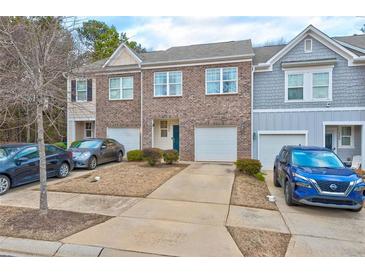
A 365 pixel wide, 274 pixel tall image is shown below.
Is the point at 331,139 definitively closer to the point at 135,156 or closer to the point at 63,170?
the point at 135,156

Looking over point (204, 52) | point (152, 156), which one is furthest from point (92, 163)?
point (204, 52)

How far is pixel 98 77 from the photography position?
16156 millimetres

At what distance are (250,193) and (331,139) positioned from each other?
8443 millimetres

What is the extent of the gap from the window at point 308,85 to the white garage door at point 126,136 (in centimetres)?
948

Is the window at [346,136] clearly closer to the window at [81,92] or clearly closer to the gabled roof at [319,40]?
the gabled roof at [319,40]

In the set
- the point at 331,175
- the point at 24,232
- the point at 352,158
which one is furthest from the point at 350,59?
the point at 24,232

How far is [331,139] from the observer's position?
13461mm

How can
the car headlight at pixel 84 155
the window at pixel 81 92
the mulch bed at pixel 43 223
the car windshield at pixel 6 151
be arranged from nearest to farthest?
the mulch bed at pixel 43 223, the car windshield at pixel 6 151, the car headlight at pixel 84 155, the window at pixel 81 92

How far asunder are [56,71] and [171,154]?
775 cm

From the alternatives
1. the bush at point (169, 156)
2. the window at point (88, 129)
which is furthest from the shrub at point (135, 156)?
the window at point (88, 129)

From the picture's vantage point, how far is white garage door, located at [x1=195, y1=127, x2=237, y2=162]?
14.0 meters

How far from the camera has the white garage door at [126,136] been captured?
1573cm

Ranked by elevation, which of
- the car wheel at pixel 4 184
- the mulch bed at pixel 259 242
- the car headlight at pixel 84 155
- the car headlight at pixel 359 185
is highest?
the car headlight at pixel 84 155

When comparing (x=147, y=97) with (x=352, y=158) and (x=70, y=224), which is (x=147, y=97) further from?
(x=352, y=158)
